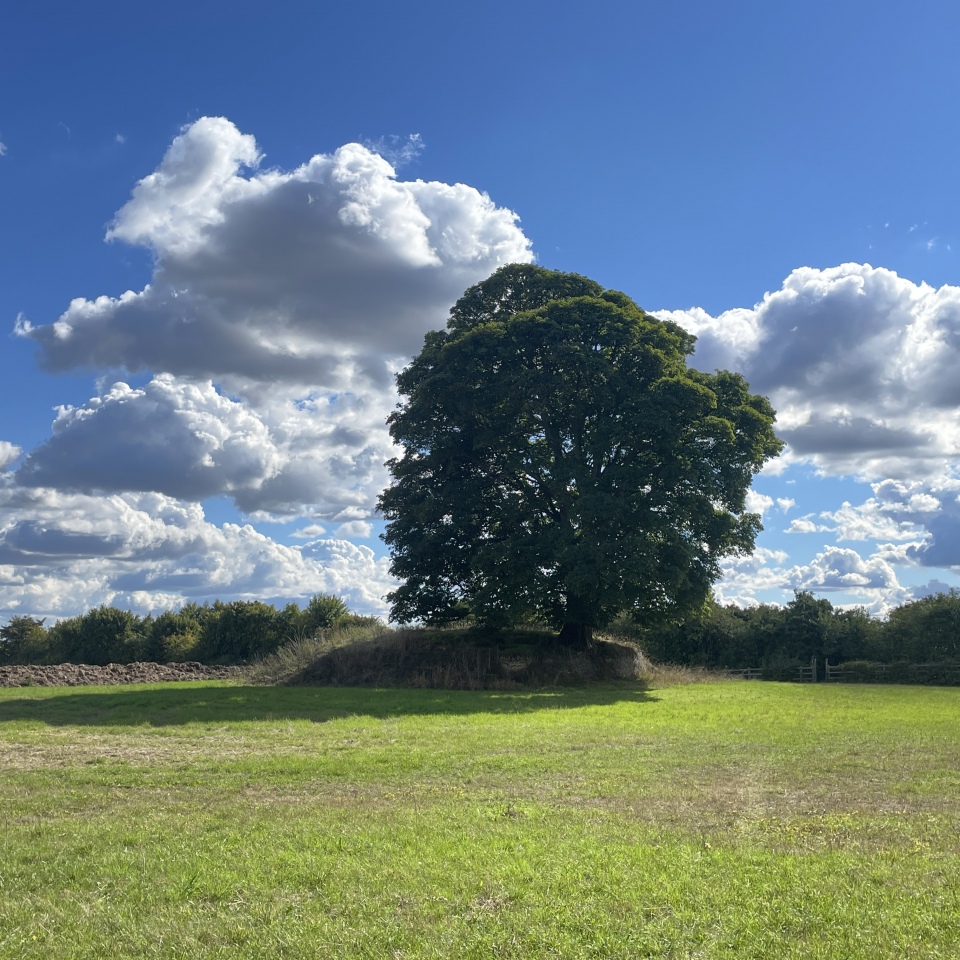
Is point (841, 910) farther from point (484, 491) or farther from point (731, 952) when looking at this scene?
point (484, 491)

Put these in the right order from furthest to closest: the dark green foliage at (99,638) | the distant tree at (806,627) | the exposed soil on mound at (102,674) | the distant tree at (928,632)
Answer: the dark green foliage at (99,638) < the distant tree at (806,627) < the distant tree at (928,632) < the exposed soil on mound at (102,674)

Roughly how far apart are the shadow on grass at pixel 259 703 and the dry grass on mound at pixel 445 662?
2452mm

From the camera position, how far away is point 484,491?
113ft

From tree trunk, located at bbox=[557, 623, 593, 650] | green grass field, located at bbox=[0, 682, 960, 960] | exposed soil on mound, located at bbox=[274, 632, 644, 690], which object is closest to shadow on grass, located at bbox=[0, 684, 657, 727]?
exposed soil on mound, located at bbox=[274, 632, 644, 690]

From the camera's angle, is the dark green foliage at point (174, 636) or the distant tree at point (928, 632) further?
the dark green foliage at point (174, 636)

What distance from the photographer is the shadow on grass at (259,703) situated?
757 inches

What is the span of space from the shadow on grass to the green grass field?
9.70 feet

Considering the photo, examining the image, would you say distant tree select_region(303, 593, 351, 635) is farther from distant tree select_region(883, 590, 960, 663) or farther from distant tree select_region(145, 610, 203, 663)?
distant tree select_region(883, 590, 960, 663)

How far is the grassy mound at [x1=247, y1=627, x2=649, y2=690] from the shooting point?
31.6 meters

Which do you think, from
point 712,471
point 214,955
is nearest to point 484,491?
point 712,471

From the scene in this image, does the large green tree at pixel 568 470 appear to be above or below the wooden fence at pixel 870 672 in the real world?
above

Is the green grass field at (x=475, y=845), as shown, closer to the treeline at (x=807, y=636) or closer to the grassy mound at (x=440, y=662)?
the grassy mound at (x=440, y=662)

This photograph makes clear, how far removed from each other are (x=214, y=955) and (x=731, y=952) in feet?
11.1

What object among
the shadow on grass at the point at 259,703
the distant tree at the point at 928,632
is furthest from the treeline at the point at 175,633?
the distant tree at the point at 928,632
